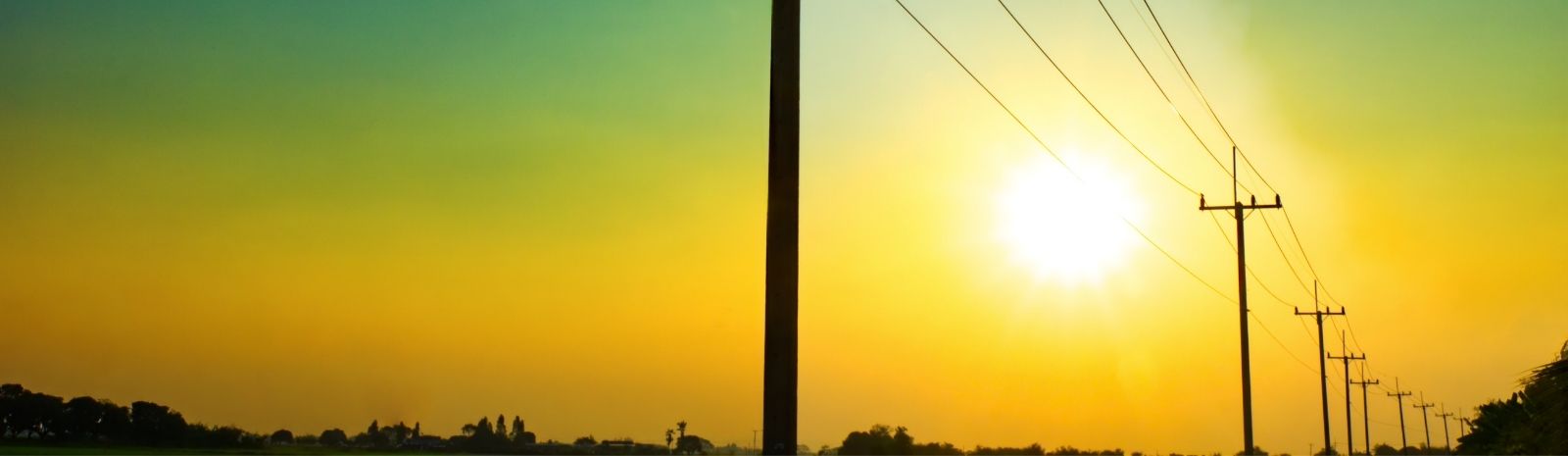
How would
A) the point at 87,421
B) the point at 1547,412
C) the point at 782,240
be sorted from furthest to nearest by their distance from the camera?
the point at 87,421
the point at 1547,412
the point at 782,240

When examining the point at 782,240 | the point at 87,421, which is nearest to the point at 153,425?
the point at 87,421

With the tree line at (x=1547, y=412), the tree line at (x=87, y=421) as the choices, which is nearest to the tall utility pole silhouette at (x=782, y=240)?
the tree line at (x=1547, y=412)

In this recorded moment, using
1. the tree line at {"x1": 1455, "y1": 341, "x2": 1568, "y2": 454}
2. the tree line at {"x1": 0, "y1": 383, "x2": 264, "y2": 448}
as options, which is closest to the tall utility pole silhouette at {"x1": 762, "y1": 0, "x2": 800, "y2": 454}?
the tree line at {"x1": 1455, "y1": 341, "x2": 1568, "y2": 454}

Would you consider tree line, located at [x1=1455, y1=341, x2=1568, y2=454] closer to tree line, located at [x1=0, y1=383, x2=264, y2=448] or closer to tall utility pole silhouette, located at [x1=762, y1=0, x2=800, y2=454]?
tall utility pole silhouette, located at [x1=762, y1=0, x2=800, y2=454]

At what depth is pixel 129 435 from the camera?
4734 centimetres

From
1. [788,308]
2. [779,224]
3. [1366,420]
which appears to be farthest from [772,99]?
[1366,420]

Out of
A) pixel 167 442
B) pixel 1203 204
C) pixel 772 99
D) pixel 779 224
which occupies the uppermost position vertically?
pixel 1203 204

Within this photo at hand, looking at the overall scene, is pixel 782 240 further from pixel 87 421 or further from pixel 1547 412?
pixel 87 421

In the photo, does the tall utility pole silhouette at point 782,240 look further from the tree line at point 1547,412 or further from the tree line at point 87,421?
the tree line at point 87,421

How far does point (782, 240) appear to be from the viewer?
505 inches

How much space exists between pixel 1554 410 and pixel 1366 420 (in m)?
111

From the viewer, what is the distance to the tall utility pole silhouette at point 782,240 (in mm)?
12258

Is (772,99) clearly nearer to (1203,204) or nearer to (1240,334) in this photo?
A: (1240,334)

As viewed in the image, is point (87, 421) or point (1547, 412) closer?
point (1547, 412)
